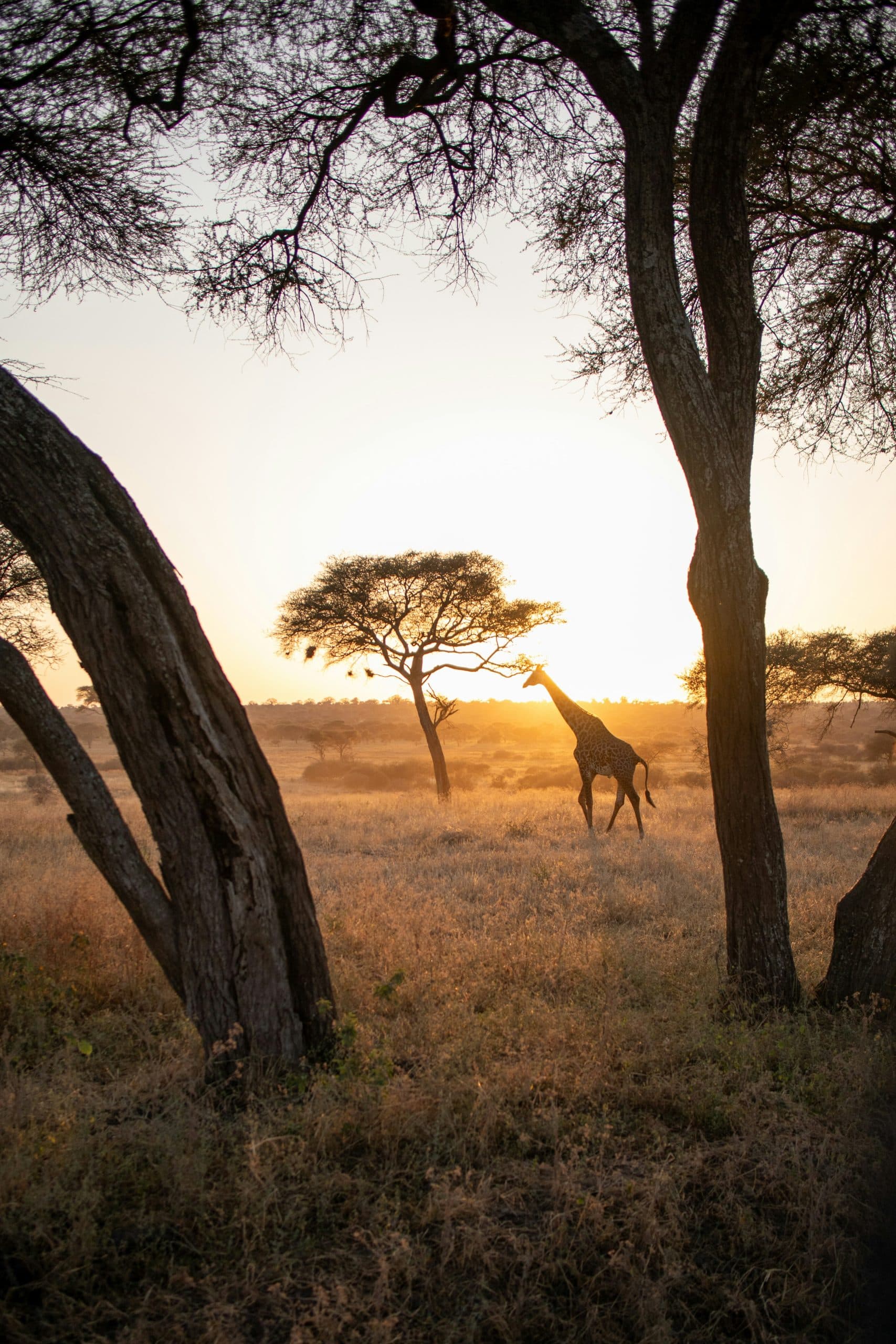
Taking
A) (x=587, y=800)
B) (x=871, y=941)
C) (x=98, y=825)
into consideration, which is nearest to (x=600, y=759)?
(x=587, y=800)

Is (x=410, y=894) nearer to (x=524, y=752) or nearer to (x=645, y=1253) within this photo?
(x=645, y=1253)

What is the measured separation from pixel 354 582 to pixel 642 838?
37.0ft

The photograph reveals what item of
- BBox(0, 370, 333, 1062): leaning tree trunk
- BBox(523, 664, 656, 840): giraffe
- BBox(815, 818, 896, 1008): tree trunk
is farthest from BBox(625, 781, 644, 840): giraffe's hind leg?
BBox(0, 370, 333, 1062): leaning tree trunk

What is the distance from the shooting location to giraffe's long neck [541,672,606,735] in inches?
495

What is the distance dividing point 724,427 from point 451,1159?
3.83 meters

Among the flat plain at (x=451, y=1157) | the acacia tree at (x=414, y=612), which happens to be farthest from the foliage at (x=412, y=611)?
the flat plain at (x=451, y=1157)

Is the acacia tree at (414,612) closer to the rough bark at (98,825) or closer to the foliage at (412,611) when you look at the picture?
the foliage at (412,611)

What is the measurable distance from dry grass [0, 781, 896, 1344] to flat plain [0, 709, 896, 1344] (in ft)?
0.04

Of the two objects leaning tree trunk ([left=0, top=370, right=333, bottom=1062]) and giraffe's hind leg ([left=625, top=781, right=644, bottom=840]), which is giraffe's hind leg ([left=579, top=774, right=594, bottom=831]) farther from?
leaning tree trunk ([left=0, top=370, right=333, bottom=1062])

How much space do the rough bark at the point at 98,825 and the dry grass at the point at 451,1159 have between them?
57 centimetres

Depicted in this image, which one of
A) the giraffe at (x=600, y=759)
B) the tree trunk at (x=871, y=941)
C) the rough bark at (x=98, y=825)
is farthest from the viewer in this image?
the giraffe at (x=600, y=759)

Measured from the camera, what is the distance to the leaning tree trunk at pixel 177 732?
3184 mm

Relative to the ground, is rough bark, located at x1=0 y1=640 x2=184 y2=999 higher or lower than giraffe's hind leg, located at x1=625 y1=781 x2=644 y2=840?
higher

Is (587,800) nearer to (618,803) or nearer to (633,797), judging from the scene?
(618,803)
